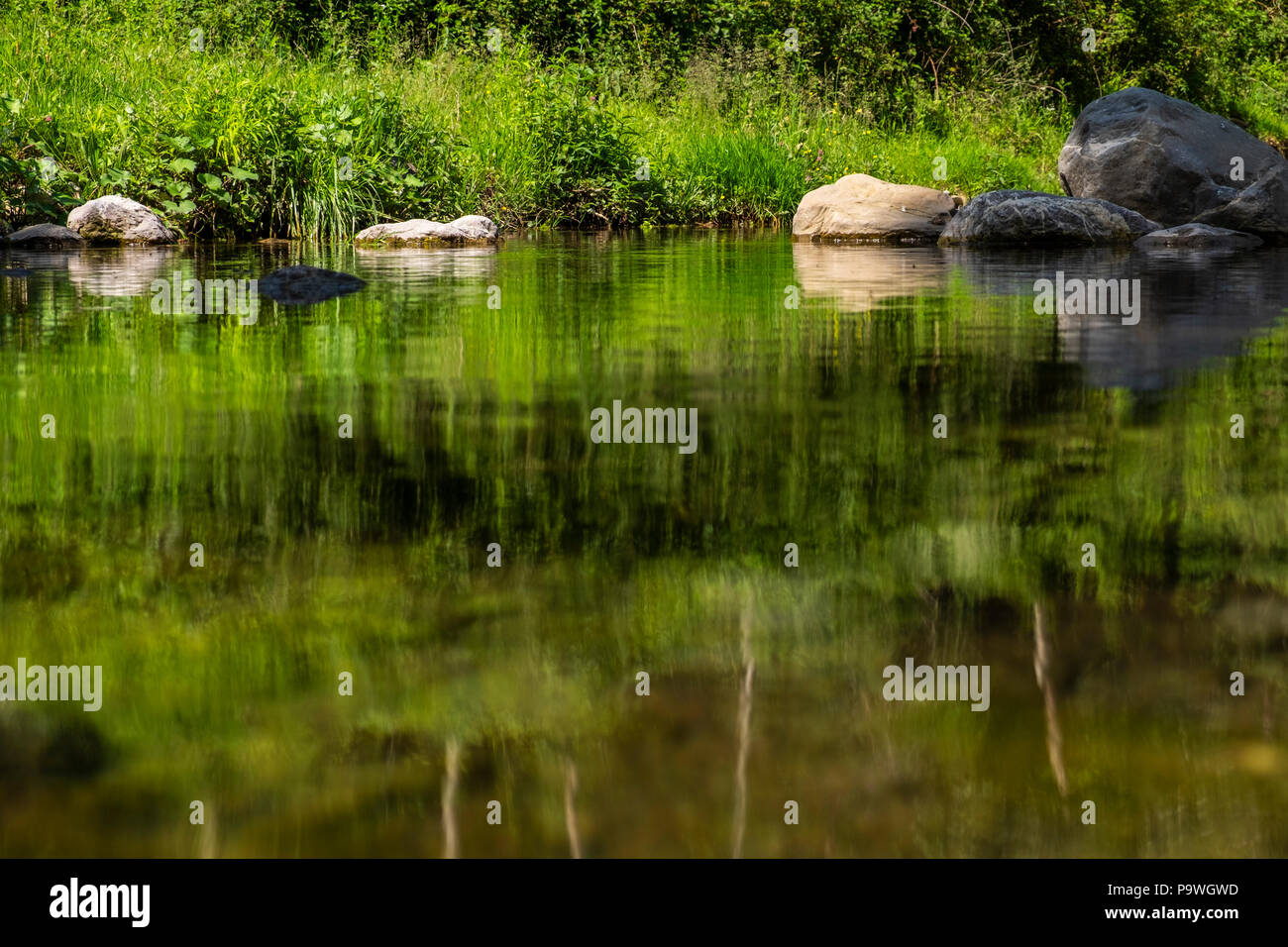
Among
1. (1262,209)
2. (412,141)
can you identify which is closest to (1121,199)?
(1262,209)

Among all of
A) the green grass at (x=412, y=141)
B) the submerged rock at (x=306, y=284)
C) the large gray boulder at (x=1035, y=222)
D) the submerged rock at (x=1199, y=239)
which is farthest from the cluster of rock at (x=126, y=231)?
the submerged rock at (x=1199, y=239)

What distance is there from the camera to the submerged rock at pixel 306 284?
7.13 m

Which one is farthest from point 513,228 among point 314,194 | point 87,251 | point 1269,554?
point 1269,554

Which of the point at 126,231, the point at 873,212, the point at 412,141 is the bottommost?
the point at 126,231

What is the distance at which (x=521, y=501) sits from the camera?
2.74 m

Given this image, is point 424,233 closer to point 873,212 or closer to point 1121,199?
point 873,212

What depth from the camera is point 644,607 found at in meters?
2.11

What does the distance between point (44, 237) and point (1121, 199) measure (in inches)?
424

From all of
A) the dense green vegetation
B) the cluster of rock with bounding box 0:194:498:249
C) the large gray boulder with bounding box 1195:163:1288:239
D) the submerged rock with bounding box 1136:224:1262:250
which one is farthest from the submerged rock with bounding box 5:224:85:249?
the large gray boulder with bounding box 1195:163:1288:239

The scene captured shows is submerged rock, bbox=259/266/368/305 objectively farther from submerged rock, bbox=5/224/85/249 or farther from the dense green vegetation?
the dense green vegetation

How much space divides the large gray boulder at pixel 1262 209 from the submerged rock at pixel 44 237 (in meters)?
10.4

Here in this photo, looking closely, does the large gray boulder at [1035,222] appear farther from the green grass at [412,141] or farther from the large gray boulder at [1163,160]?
the green grass at [412,141]

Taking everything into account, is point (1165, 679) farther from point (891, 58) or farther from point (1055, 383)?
point (891, 58)
